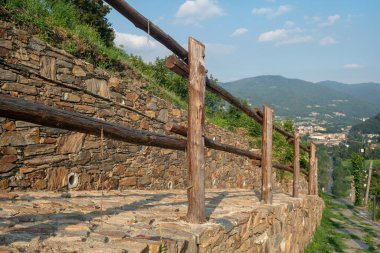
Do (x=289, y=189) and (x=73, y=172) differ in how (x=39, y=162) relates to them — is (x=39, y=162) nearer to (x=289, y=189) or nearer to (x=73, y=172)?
(x=73, y=172)

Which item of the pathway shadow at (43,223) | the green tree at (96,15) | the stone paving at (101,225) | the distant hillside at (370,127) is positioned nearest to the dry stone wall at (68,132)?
the stone paving at (101,225)

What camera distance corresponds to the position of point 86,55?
5.86 metres

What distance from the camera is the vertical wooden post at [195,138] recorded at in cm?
265

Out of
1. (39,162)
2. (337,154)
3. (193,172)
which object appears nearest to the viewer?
(193,172)

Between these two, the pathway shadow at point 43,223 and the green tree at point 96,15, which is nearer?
the pathway shadow at point 43,223

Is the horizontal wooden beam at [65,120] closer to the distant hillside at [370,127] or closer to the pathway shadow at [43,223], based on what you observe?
the pathway shadow at [43,223]

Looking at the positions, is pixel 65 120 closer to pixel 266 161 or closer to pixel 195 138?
pixel 195 138

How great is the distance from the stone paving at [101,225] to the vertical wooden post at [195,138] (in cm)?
15

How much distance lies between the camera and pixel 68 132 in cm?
452

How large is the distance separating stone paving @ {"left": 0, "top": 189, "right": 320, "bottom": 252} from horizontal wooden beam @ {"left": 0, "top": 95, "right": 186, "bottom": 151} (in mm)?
472

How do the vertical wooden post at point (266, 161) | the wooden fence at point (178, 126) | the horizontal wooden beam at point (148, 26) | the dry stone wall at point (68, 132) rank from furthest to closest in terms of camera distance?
the vertical wooden post at point (266, 161), the dry stone wall at point (68, 132), the horizontal wooden beam at point (148, 26), the wooden fence at point (178, 126)

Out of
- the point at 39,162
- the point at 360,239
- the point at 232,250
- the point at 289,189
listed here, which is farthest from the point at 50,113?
the point at 289,189

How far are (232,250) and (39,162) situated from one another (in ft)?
8.26

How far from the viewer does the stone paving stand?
1.81m
